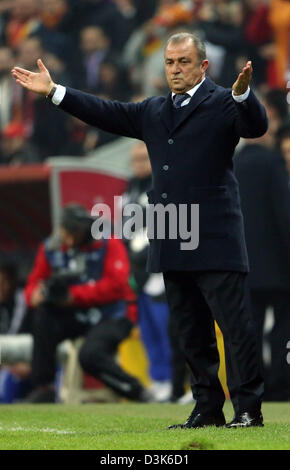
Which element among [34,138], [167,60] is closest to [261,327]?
[167,60]

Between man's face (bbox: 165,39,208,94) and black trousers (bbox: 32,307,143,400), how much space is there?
4.26 metres

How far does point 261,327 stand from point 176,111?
316cm

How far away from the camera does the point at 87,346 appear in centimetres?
1008

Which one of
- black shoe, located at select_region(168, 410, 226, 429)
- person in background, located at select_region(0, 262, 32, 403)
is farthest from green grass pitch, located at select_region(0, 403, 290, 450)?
person in background, located at select_region(0, 262, 32, 403)

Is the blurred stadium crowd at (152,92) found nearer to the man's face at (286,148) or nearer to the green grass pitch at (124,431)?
the man's face at (286,148)

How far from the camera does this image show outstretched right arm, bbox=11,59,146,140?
6348 mm

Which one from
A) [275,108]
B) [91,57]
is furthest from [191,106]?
[91,57]

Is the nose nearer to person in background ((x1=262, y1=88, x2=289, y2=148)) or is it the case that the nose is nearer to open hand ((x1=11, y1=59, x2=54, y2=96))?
open hand ((x1=11, y1=59, x2=54, y2=96))

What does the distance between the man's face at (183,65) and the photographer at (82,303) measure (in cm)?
423

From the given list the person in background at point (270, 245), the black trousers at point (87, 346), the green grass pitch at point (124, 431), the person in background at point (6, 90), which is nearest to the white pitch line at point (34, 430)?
the green grass pitch at point (124, 431)

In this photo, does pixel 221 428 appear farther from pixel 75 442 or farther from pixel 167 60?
pixel 167 60

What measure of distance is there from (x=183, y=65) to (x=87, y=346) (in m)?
4.40

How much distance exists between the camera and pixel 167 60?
6.08 metres

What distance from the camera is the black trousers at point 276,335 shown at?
354 inches
